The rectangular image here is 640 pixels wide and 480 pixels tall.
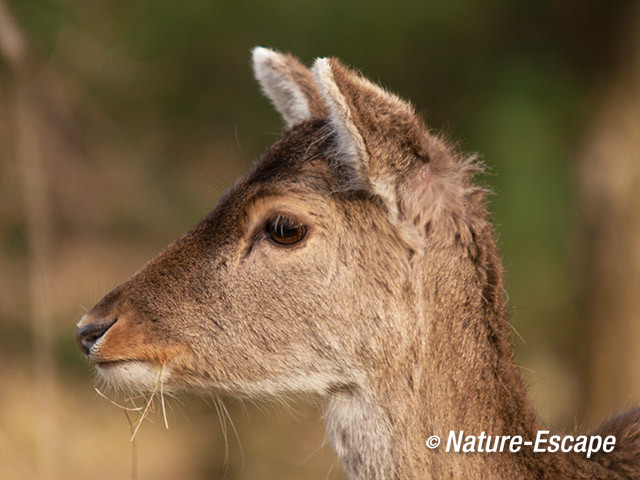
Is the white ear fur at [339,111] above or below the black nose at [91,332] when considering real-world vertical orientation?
above

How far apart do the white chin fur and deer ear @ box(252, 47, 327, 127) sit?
1.35 metres

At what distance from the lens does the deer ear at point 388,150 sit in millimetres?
3084

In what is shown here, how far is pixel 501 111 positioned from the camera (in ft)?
26.4

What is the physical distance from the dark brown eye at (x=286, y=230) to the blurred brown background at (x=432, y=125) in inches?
120

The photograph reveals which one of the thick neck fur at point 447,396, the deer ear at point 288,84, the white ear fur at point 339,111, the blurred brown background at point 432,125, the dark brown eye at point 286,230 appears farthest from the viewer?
the blurred brown background at point 432,125

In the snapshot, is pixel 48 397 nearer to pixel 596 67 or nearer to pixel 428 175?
pixel 428 175

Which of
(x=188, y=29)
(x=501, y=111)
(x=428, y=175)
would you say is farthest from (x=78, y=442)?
(x=428, y=175)

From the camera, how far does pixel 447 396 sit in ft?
10.7

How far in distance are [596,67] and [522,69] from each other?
0.68m

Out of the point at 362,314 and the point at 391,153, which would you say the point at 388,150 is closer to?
the point at 391,153

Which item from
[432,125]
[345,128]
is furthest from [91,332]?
[432,125]

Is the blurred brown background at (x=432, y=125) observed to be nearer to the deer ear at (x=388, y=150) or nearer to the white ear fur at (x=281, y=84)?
the white ear fur at (x=281, y=84)

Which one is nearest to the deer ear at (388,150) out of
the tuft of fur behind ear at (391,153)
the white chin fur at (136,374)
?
the tuft of fur behind ear at (391,153)

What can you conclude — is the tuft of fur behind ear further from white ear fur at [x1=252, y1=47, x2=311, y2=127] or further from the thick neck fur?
white ear fur at [x1=252, y1=47, x2=311, y2=127]
